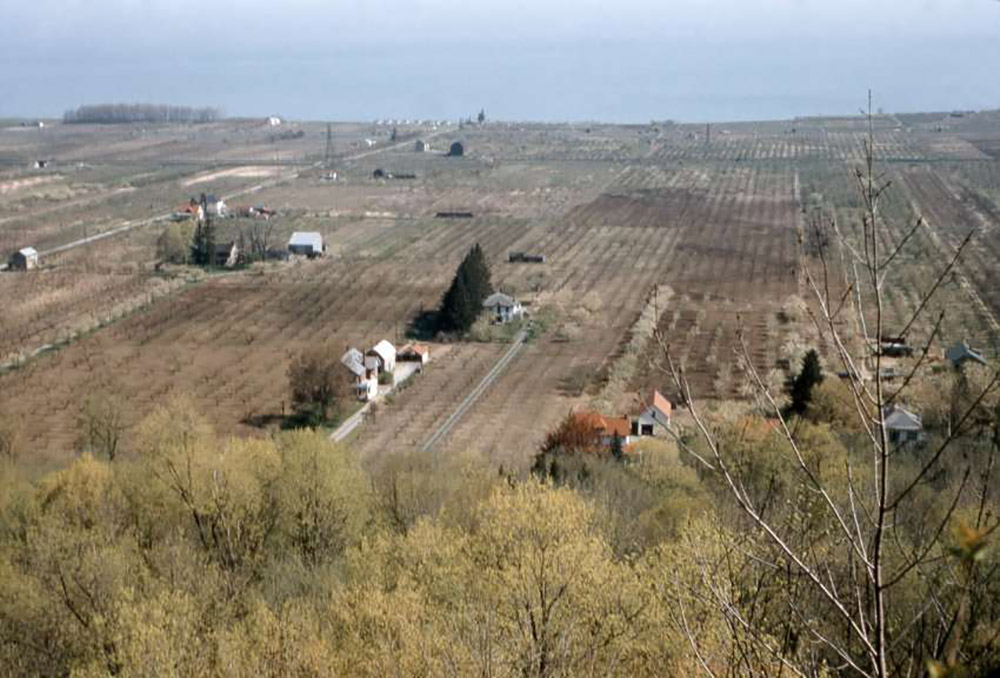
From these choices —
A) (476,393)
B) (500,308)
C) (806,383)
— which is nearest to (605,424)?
(806,383)

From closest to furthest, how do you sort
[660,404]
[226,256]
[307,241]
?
[660,404]
[226,256]
[307,241]

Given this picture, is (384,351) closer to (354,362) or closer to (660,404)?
(354,362)

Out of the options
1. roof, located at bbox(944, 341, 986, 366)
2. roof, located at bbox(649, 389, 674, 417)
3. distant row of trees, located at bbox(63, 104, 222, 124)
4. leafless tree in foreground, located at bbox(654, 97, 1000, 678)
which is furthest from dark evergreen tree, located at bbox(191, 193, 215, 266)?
distant row of trees, located at bbox(63, 104, 222, 124)

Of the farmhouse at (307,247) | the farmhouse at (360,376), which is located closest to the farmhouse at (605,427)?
the farmhouse at (360,376)

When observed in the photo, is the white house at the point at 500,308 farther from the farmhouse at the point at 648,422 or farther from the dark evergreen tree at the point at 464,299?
the farmhouse at the point at 648,422

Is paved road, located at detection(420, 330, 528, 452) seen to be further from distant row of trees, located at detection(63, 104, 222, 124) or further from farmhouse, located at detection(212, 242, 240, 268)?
distant row of trees, located at detection(63, 104, 222, 124)
